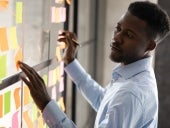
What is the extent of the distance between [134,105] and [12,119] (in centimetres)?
56

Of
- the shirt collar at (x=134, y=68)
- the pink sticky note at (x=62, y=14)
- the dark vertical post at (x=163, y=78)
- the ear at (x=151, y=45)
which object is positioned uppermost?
the pink sticky note at (x=62, y=14)

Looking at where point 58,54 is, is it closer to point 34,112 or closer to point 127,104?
point 34,112

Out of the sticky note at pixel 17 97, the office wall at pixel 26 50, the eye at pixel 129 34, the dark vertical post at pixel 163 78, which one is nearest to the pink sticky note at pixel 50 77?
the office wall at pixel 26 50

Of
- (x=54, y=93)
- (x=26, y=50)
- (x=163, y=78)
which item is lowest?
(x=163, y=78)

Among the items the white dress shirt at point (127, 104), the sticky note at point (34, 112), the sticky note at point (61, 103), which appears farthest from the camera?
the sticky note at point (61, 103)

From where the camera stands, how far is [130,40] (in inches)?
61.6

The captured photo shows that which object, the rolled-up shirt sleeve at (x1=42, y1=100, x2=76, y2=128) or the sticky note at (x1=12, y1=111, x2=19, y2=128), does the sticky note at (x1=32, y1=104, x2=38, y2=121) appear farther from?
the rolled-up shirt sleeve at (x1=42, y1=100, x2=76, y2=128)

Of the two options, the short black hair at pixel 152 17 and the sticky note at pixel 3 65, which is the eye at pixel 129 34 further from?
the sticky note at pixel 3 65

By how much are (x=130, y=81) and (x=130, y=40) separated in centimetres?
20

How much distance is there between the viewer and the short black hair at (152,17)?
154cm

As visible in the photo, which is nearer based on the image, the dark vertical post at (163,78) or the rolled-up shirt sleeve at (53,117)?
the rolled-up shirt sleeve at (53,117)

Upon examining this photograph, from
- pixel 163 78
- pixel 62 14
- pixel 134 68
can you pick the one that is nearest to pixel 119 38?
pixel 134 68

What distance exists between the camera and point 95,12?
3568 millimetres

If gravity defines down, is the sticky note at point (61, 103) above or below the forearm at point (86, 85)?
below
